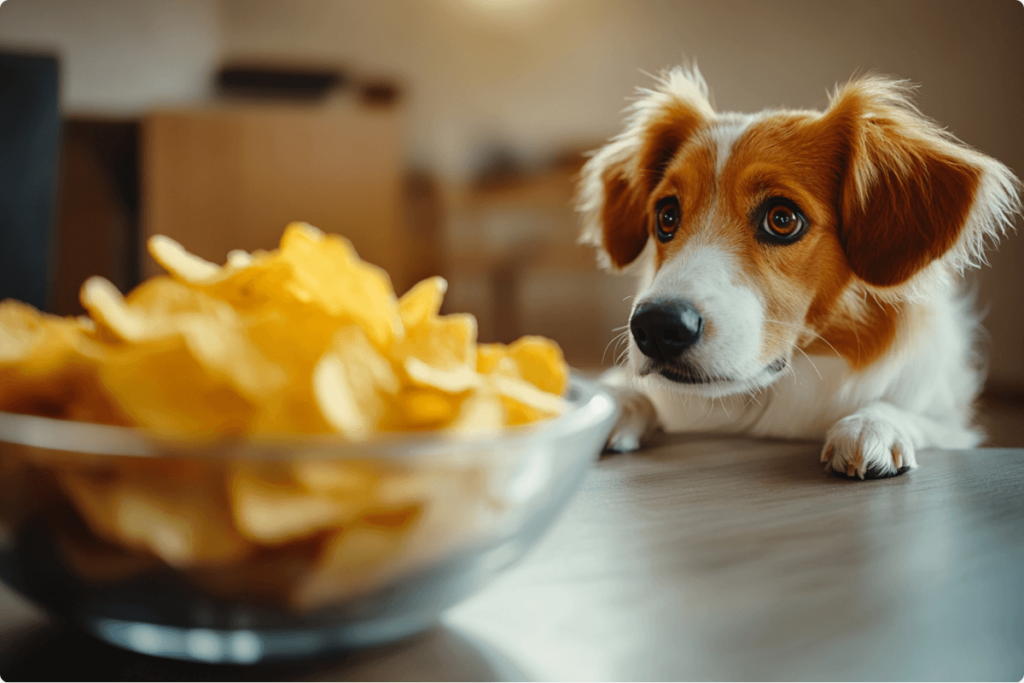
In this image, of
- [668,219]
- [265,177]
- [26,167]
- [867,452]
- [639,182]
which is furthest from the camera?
[265,177]

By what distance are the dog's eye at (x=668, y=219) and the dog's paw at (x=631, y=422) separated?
25cm

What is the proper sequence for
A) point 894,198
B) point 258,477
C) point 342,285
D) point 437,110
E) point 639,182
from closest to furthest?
point 258,477 < point 342,285 < point 894,198 < point 639,182 < point 437,110

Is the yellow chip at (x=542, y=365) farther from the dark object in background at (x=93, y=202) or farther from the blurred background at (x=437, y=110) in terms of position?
the dark object in background at (x=93, y=202)

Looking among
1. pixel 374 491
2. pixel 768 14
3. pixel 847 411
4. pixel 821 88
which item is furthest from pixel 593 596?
pixel 768 14

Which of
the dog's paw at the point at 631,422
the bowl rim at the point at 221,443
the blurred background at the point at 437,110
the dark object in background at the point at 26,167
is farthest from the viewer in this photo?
the blurred background at the point at 437,110

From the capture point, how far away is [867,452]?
741 mm

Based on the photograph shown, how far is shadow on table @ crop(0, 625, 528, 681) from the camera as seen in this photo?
0.33 meters

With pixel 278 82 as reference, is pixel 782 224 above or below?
below

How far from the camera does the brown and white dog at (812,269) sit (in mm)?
996

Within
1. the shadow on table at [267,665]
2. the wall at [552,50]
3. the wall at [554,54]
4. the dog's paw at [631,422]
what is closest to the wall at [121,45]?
the wall at [554,54]

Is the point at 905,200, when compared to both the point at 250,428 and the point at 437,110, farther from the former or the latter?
the point at 437,110

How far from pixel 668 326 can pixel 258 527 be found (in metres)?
0.75

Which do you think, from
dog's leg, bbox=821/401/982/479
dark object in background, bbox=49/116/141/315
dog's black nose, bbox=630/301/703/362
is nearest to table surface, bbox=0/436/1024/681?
dog's leg, bbox=821/401/982/479

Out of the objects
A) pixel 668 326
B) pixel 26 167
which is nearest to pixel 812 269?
pixel 668 326
